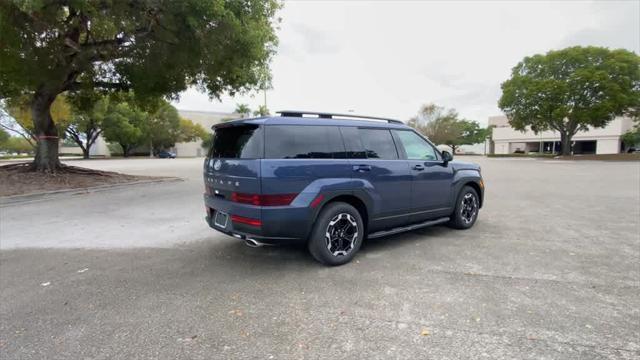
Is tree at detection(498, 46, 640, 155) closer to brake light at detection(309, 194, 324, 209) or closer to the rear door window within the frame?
the rear door window

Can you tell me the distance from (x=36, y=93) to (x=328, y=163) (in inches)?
559

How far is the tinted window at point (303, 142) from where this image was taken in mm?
3922

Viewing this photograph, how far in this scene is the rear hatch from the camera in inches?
151

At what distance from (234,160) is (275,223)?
93cm

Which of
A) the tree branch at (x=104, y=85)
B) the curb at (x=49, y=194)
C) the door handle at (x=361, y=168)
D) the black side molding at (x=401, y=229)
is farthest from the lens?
the tree branch at (x=104, y=85)

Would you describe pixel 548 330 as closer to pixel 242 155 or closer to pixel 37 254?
pixel 242 155

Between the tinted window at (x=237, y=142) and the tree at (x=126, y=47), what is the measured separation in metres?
5.14

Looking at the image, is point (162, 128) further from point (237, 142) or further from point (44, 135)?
point (237, 142)

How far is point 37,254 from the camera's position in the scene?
4.98 meters

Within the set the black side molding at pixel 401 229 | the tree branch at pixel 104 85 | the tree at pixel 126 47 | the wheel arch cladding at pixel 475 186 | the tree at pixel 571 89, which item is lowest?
the black side molding at pixel 401 229

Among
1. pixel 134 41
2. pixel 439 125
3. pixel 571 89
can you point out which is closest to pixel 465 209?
pixel 134 41

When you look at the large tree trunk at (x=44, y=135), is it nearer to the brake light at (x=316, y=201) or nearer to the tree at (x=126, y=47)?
the tree at (x=126, y=47)

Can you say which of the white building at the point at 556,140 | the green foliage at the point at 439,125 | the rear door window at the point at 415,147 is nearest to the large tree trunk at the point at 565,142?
the white building at the point at 556,140

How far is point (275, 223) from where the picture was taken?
3820 mm
